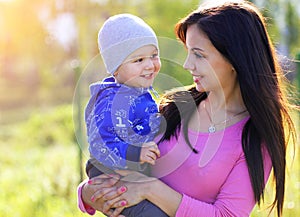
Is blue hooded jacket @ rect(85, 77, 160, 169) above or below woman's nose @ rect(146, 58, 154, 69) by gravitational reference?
Answer: below

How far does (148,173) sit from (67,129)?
8.83 metres

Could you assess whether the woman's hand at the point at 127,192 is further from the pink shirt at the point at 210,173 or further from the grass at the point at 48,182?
the grass at the point at 48,182

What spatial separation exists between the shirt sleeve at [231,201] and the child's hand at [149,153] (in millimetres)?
163

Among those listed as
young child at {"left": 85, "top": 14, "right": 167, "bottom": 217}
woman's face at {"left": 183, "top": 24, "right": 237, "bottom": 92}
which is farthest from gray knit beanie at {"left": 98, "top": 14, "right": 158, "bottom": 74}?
woman's face at {"left": 183, "top": 24, "right": 237, "bottom": 92}

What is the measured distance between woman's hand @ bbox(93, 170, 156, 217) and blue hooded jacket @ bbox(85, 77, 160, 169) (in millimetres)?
46

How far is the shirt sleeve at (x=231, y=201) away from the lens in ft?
7.08

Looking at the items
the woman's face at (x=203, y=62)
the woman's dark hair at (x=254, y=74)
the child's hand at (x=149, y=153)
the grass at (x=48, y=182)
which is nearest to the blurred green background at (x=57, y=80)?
the grass at (x=48, y=182)

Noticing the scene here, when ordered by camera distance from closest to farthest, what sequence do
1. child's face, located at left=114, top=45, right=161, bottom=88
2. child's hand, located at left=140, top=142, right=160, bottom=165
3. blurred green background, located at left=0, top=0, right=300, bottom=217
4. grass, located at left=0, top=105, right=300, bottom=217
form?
child's hand, located at left=140, top=142, right=160, bottom=165 < child's face, located at left=114, top=45, right=161, bottom=88 < grass, located at left=0, top=105, right=300, bottom=217 < blurred green background, located at left=0, top=0, right=300, bottom=217

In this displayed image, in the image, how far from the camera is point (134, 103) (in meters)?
2.21

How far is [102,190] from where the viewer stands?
2.24m

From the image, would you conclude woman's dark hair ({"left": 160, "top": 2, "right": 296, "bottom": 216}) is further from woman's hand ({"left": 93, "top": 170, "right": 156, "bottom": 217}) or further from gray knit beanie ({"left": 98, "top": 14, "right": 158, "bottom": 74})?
woman's hand ({"left": 93, "top": 170, "right": 156, "bottom": 217})

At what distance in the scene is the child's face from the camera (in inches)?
88.9

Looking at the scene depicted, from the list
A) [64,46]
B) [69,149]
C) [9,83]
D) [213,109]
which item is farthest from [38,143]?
[9,83]

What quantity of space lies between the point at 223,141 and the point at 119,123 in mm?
375
